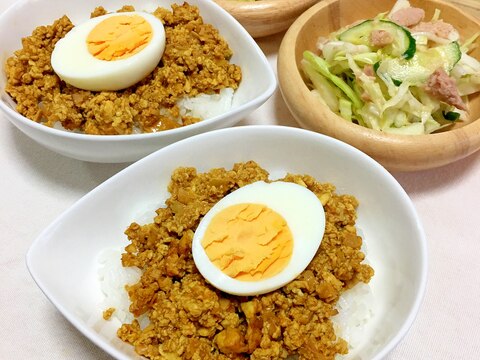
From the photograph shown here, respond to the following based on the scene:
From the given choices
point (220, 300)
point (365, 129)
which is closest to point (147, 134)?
point (220, 300)

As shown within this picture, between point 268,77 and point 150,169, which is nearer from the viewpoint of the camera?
point 150,169

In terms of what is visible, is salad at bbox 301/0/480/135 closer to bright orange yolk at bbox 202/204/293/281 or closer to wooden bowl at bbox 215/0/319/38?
wooden bowl at bbox 215/0/319/38

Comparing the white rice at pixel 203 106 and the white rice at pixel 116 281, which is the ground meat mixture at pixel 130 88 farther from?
the white rice at pixel 116 281

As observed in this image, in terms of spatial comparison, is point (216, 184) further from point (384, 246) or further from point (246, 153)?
point (384, 246)

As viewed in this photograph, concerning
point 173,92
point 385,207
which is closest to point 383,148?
point 385,207

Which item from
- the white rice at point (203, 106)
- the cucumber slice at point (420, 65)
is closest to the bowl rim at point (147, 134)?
the white rice at point (203, 106)

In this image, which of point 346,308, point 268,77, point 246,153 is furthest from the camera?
point 268,77

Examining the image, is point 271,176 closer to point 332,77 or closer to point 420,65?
point 332,77
